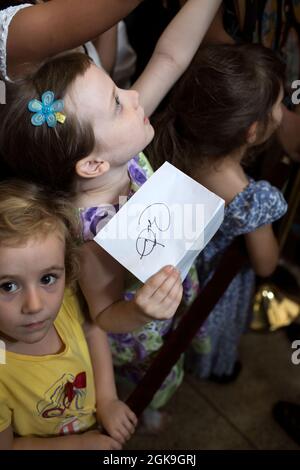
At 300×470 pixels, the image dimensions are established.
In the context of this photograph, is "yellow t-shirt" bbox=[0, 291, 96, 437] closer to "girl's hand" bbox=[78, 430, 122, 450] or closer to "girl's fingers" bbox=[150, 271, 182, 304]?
"girl's hand" bbox=[78, 430, 122, 450]

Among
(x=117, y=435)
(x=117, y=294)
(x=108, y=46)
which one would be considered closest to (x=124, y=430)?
(x=117, y=435)

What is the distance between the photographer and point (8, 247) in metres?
0.69

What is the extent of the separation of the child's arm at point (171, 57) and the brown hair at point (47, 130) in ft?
0.67

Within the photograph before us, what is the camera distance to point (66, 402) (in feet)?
2.81

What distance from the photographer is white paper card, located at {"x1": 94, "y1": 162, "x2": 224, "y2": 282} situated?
72cm

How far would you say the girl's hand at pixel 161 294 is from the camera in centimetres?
71

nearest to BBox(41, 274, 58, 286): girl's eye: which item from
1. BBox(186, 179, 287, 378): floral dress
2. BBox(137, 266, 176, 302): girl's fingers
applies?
BBox(137, 266, 176, 302): girl's fingers

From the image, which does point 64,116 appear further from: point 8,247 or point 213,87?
point 213,87

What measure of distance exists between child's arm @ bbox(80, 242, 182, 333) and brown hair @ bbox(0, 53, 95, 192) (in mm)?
143

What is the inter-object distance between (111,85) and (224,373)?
3.21ft

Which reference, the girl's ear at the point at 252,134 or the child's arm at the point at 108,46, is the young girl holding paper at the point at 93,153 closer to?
the girl's ear at the point at 252,134

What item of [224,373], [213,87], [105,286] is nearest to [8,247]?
[105,286]

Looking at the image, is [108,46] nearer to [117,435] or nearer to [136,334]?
[136,334]
